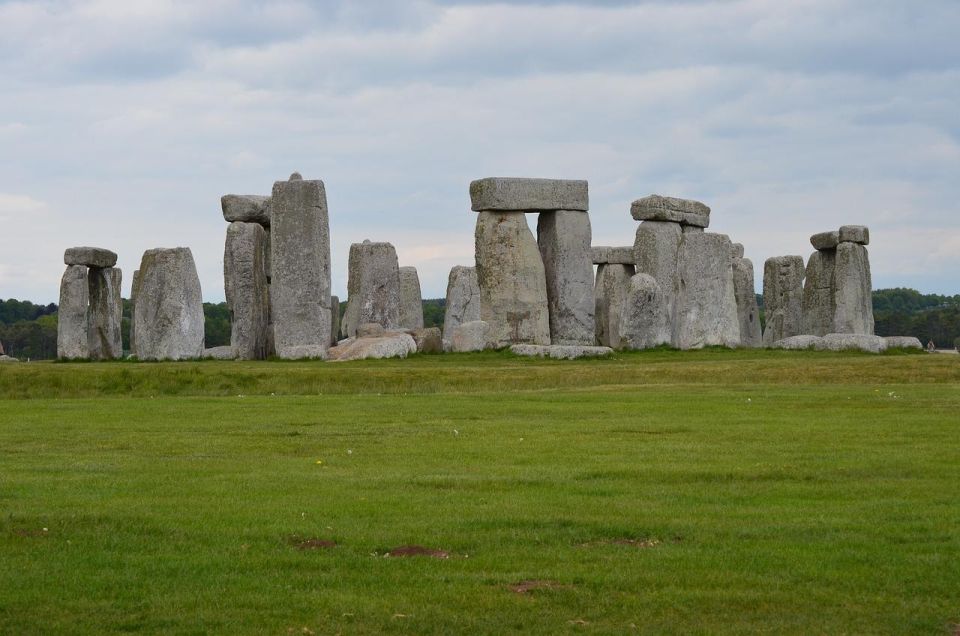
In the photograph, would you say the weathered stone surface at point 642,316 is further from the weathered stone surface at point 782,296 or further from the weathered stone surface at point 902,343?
the weathered stone surface at point 782,296

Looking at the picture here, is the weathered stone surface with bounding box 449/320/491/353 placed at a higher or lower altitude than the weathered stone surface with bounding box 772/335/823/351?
higher

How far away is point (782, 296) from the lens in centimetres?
4138

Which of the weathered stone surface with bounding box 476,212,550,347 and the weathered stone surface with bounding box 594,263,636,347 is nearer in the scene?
the weathered stone surface with bounding box 476,212,550,347

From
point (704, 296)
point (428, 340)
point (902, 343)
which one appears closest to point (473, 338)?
point (428, 340)

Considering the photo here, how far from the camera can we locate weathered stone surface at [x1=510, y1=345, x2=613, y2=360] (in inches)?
1072

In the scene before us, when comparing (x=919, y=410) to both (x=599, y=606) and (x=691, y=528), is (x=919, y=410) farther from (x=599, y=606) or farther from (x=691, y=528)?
(x=599, y=606)

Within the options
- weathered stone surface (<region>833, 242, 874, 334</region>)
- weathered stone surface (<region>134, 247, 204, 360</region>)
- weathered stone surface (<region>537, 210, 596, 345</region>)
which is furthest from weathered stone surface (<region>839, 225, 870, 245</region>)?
weathered stone surface (<region>134, 247, 204, 360</region>)

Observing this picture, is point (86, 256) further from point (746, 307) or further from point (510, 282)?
point (746, 307)

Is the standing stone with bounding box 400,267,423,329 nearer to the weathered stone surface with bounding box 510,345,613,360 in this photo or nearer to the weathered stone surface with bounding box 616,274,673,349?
the weathered stone surface with bounding box 616,274,673,349

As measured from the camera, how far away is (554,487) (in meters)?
10.6

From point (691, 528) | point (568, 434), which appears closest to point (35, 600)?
point (691, 528)

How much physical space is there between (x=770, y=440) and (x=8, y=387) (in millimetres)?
12942

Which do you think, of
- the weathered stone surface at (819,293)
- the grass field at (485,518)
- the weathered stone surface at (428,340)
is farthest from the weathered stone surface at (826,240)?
the grass field at (485,518)

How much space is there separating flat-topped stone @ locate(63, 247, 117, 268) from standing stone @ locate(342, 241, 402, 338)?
600 centimetres
